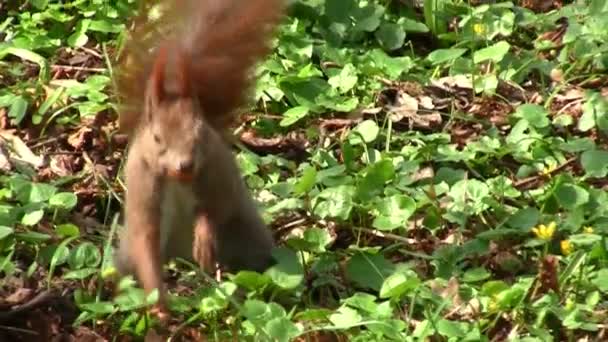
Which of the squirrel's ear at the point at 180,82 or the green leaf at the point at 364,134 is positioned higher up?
the squirrel's ear at the point at 180,82

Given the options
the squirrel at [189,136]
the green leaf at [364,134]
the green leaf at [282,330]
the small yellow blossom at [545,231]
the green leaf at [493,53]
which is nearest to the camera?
the green leaf at [282,330]

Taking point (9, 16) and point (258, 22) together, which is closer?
point (258, 22)

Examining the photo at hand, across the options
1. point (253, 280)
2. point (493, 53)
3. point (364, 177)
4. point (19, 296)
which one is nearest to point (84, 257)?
point (19, 296)

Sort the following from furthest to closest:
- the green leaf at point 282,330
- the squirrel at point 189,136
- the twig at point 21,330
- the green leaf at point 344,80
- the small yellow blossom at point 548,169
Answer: the green leaf at point 344,80 → the small yellow blossom at point 548,169 → the twig at point 21,330 → the squirrel at point 189,136 → the green leaf at point 282,330

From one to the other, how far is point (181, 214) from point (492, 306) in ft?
3.77

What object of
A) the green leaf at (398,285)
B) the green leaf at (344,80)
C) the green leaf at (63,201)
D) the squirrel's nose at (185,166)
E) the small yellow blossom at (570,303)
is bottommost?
the small yellow blossom at (570,303)

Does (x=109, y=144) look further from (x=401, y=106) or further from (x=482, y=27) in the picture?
(x=482, y=27)

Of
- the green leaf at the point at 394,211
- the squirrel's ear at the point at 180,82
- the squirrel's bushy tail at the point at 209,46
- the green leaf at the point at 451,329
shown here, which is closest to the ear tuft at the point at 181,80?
the squirrel's ear at the point at 180,82

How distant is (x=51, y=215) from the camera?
633 cm

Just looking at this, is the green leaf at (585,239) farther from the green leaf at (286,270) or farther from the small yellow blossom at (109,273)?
the small yellow blossom at (109,273)

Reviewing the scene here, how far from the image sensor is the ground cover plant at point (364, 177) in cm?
562

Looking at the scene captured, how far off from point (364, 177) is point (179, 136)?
1070 millimetres

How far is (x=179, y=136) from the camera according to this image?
18.1ft

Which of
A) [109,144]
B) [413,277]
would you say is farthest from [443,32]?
[413,277]
